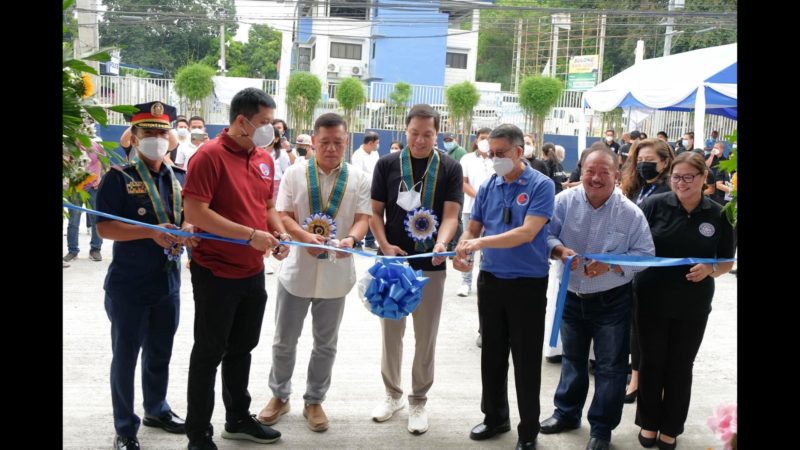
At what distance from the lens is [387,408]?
471cm

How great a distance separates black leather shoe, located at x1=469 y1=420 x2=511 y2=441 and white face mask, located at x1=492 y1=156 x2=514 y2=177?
5.17 feet

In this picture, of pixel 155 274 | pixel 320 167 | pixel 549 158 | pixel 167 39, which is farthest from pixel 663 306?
pixel 167 39

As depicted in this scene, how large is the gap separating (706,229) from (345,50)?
35924 millimetres

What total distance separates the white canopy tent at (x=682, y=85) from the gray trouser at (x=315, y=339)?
7.35m

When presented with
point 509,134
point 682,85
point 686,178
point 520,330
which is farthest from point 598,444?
point 682,85

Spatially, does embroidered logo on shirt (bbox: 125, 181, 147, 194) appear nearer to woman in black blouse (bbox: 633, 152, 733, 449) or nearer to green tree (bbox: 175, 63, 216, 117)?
woman in black blouse (bbox: 633, 152, 733, 449)

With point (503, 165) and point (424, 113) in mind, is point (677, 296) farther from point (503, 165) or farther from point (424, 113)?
point (424, 113)

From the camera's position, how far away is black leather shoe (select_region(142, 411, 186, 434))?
4285 millimetres

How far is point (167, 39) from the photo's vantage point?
32938 millimetres

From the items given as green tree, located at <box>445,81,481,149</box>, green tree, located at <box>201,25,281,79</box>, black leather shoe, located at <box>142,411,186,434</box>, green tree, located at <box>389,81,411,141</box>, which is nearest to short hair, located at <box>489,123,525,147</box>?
black leather shoe, located at <box>142,411,186,434</box>

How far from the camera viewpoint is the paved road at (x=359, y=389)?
4.36m
